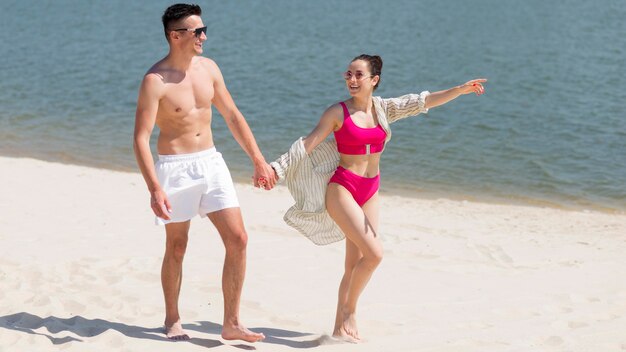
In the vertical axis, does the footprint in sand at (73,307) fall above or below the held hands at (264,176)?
below

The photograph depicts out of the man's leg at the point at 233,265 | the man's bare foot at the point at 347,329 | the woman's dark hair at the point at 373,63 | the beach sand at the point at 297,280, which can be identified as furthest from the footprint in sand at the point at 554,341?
the woman's dark hair at the point at 373,63

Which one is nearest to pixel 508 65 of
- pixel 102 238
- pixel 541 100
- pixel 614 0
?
pixel 541 100

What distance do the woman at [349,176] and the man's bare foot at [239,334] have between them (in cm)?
61

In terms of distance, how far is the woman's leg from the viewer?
5922mm

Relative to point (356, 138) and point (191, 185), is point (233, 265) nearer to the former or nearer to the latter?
point (191, 185)

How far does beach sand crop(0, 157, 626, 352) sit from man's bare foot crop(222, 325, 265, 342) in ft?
0.42

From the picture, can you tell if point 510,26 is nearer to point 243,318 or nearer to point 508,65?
point 508,65

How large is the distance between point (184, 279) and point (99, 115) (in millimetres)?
11324

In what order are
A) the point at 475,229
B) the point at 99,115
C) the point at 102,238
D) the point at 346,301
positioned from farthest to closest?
the point at 99,115
the point at 475,229
the point at 102,238
the point at 346,301

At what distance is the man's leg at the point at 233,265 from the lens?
5.73 m

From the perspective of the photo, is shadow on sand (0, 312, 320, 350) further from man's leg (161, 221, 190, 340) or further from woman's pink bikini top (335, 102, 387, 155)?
woman's pink bikini top (335, 102, 387, 155)

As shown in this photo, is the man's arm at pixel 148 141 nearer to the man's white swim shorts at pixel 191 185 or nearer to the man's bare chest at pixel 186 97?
the man's bare chest at pixel 186 97

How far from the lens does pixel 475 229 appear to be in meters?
10.4

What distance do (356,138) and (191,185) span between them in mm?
1113
